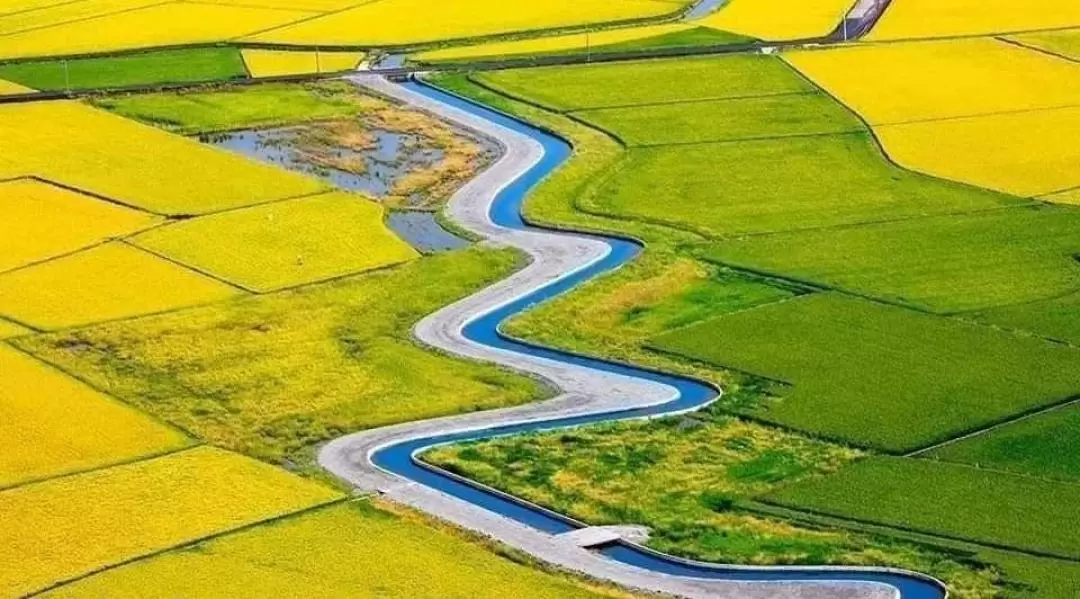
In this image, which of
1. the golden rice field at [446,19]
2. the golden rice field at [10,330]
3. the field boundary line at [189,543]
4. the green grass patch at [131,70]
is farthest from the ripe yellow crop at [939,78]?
the field boundary line at [189,543]

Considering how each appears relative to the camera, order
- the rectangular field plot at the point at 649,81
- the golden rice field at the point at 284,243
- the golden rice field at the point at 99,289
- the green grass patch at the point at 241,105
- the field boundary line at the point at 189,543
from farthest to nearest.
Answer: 1. the rectangular field plot at the point at 649,81
2. the green grass patch at the point at 241,105
3. the golden rice field at the point at 284,243
4. the golden rice field at the point at 99,289
5. the field boundary line at the point at 189,543

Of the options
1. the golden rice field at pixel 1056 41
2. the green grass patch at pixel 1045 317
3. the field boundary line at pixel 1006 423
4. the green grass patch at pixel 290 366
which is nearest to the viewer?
the field boundary line at pixel 1006 423

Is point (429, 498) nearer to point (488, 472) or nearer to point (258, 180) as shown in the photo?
point (488, 472)

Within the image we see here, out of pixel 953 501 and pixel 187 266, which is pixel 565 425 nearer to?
pixel 953 501

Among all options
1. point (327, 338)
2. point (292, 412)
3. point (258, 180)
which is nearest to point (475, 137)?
point (258, 180)

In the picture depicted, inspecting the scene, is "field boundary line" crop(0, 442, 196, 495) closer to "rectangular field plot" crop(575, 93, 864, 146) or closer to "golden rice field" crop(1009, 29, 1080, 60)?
"rectangular field plot" crop(575, 93, 864, 146)

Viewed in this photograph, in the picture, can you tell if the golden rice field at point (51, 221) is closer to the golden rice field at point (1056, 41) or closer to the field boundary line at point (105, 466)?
the field boundary line at point (105, 466)

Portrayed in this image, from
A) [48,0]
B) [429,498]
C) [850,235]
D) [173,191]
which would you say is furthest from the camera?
[48,0]
